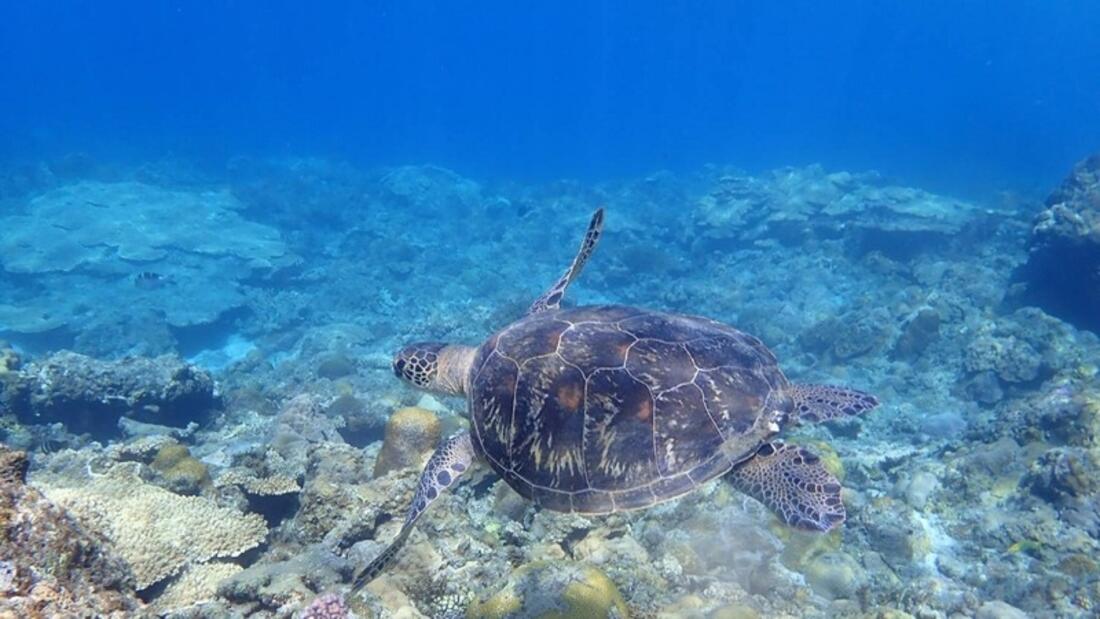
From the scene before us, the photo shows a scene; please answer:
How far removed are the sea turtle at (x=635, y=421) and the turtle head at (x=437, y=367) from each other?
2.33 ft

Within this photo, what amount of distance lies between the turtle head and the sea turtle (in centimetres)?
71

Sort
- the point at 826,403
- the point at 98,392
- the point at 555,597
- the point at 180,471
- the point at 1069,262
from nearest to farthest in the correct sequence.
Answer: the point at 555,597, the point at 826,403, the point at 180,471, the point at 98,392, the point at 1069,262

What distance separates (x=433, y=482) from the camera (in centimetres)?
396

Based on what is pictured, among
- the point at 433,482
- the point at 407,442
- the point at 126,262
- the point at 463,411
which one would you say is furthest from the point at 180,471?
the point at 126,262

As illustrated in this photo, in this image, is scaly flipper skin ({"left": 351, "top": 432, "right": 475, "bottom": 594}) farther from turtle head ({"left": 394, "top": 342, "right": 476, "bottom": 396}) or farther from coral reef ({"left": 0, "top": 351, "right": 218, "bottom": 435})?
coral reef ({"left": 0, "top": 351, "right": 218, "bottom": 435})

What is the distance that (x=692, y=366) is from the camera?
3820 millimetres

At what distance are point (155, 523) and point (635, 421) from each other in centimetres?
349

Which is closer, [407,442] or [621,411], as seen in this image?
[621,411]

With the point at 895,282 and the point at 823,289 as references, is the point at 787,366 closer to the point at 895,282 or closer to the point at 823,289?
the point at 823,289

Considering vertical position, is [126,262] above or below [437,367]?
below

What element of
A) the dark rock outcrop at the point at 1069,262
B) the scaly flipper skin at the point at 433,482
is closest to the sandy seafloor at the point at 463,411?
the scaly flipper skin at the point at 433,482

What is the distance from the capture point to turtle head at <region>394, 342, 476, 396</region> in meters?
4.98

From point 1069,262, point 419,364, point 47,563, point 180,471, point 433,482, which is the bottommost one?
point 180,471

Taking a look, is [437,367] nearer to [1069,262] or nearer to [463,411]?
[463,411]
